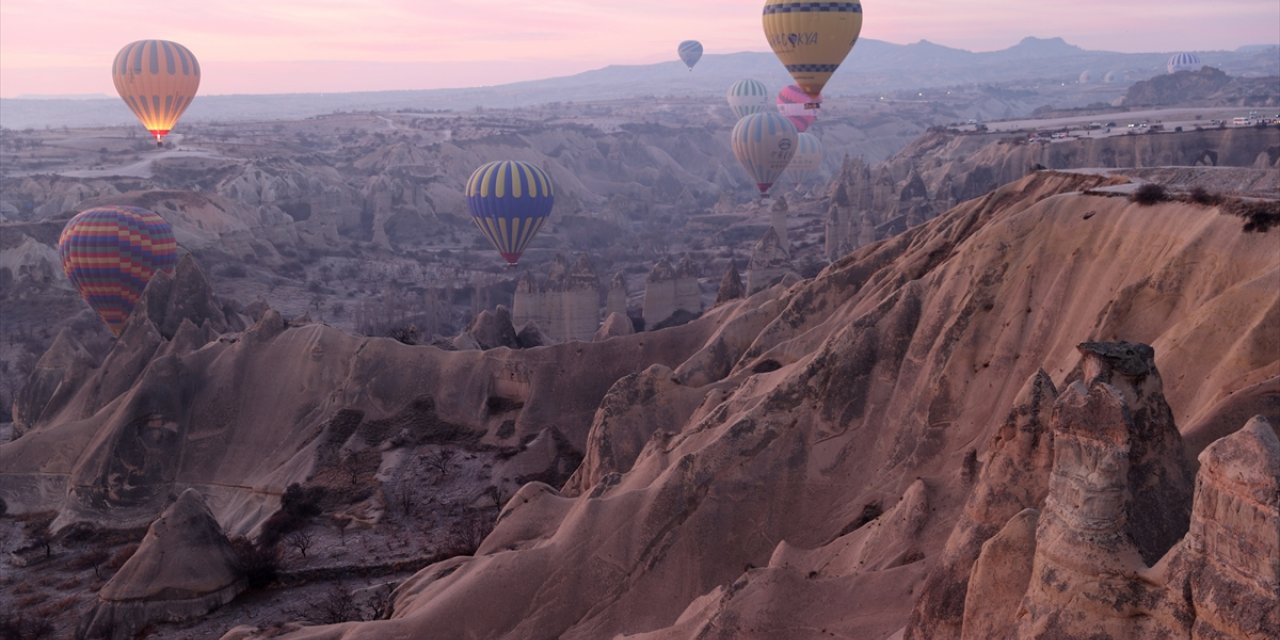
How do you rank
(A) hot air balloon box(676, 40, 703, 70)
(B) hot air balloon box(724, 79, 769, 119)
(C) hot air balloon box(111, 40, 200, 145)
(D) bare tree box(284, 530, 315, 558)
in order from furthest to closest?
1. (A) hot air balloon box(676, 40, 703, 70)
2. (B) hot air balloon box(724, 79, 769, 119)
3. (C) hot air balloon box(111, 40, 200, 145)
4. (D) bare tree box(284, 530, 315, 558)

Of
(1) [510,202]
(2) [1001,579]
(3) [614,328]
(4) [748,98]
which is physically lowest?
(3) [614,328]

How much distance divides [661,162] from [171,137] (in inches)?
2195

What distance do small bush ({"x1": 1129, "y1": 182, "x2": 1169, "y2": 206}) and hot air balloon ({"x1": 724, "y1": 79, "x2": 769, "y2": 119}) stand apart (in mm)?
117618

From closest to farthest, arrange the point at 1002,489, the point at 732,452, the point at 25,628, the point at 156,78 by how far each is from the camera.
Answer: the point at 1002,489, the point at 732,452, the point at 25,628, the point at 156,78

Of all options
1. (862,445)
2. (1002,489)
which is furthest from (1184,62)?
(1002,489)

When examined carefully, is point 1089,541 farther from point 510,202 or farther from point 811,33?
point 811,33

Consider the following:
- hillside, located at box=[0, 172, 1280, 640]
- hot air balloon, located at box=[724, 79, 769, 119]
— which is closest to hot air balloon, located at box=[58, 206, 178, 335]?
hillside, located at box=[0, 172, 1280, 640]

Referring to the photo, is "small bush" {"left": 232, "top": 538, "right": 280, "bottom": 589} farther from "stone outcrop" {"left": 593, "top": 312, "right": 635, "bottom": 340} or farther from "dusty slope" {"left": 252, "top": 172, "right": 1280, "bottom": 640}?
"stone outcrop" {"left": 593, "top": 312, "right": 635, "bottom": 340}

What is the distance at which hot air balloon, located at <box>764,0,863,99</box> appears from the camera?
210 feet

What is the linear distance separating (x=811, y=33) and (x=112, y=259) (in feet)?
125

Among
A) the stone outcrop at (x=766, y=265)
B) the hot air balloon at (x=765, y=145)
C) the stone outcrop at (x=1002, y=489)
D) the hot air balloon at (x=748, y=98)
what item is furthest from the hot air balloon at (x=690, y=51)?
the stone outcrop at (x=1002, y=489)

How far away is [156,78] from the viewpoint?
75.1 meters

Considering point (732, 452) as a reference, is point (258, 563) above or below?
below

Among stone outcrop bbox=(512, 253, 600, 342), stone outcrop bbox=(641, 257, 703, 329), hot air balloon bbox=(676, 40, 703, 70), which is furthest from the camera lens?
hot air balloon bbox=(676, 40, 703, 70)
